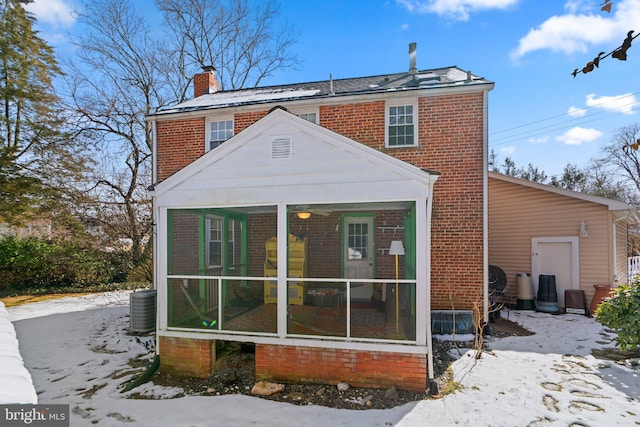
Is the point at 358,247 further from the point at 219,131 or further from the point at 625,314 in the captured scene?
the point at 625,314

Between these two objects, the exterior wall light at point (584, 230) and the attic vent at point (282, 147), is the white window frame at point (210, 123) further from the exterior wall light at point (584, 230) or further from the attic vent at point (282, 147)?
the exterior wall light at point (584, 230)

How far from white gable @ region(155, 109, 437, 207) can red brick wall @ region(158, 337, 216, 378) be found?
2.33 meters

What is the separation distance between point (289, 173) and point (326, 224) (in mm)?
3860

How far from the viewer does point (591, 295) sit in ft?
30.0

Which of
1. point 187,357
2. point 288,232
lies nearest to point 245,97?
point 288,232

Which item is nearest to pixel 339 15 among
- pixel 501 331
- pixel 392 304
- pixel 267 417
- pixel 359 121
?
pixel 359 121

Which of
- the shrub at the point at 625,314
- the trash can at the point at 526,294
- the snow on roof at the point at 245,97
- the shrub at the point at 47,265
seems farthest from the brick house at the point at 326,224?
the shrub at the point at 47,265

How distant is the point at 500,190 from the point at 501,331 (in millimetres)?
5003

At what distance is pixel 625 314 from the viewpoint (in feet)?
18.6

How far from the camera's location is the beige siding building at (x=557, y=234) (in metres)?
9.02

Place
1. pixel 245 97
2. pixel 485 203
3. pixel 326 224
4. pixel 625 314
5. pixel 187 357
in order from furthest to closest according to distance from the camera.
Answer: pixel 245 97, pixel 326 224, pixel 485 203, pixel 625 314, pixel 187 357

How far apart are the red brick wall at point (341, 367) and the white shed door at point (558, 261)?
7.34 meters

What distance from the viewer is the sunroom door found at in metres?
8.62

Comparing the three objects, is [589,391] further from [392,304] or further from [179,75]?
[179,75]
